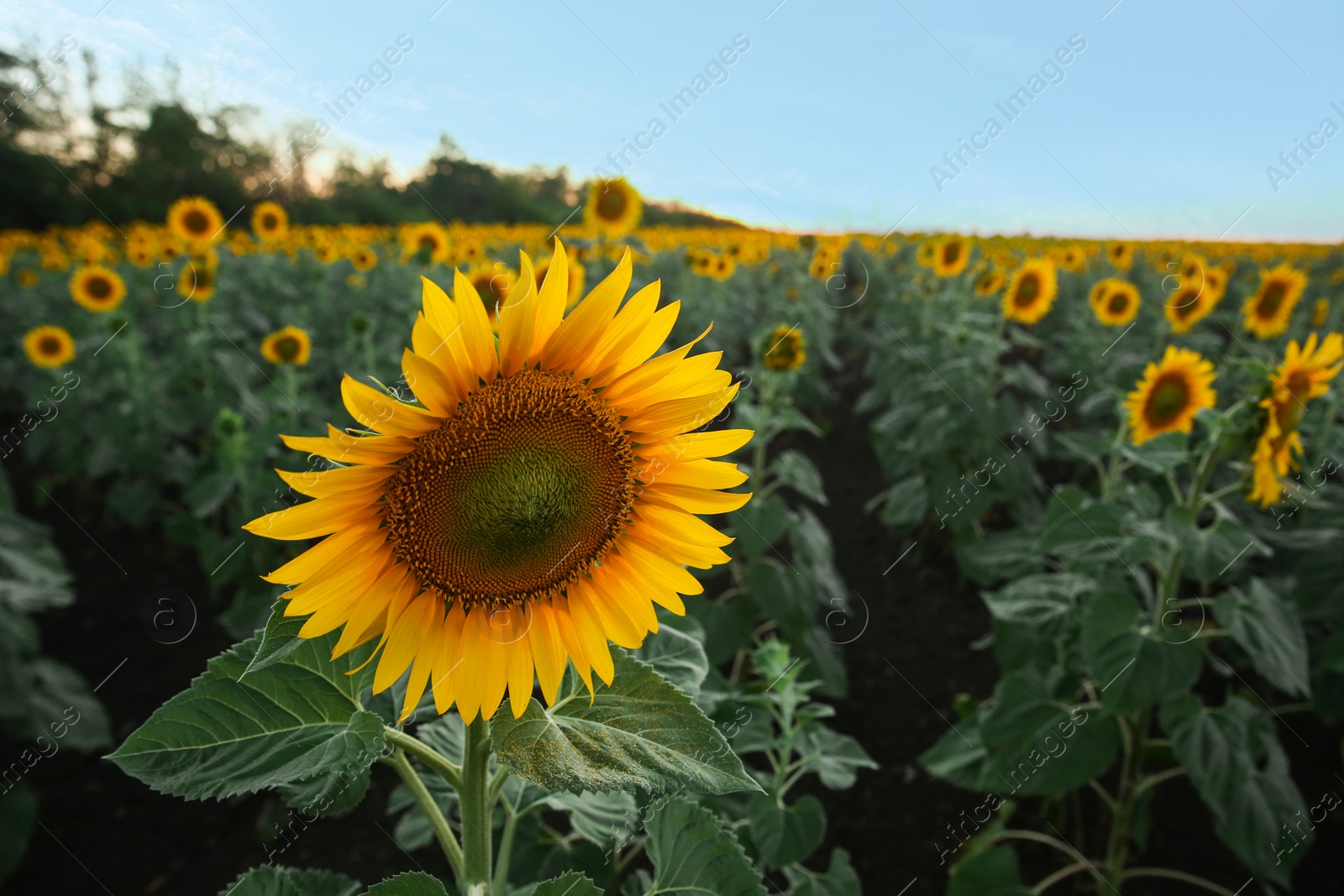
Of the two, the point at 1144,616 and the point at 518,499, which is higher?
the point at 518,499

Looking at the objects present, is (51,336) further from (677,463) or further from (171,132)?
(171,132)

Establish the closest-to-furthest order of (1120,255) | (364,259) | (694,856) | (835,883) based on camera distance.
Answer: (694,856) < (835,883) < (1120,255) < (364,259)

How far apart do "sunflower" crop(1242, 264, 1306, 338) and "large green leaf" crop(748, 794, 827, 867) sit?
694cm

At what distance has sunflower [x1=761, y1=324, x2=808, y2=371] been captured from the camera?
4.00m

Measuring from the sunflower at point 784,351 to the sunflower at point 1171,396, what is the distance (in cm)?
160

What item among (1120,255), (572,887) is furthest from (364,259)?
(572,887)

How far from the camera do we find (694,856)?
47.8 inches

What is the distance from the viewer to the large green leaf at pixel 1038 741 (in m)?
2.70

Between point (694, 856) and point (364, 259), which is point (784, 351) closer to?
point (694, 856)

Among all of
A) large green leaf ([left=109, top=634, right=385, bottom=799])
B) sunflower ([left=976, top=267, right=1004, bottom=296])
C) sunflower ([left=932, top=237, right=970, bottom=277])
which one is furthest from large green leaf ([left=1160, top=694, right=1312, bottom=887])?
sunflower ([left=932, top=237, right=970, bottom=277])

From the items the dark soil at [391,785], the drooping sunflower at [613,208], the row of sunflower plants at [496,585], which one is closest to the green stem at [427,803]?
the row of sunflower plants at [496,585]

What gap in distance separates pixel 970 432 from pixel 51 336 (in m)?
7.26

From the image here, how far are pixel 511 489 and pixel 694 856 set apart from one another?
668 millimetres

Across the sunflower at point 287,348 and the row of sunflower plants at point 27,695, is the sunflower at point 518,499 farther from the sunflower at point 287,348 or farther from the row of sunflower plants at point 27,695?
the sunflower at point 287,348
